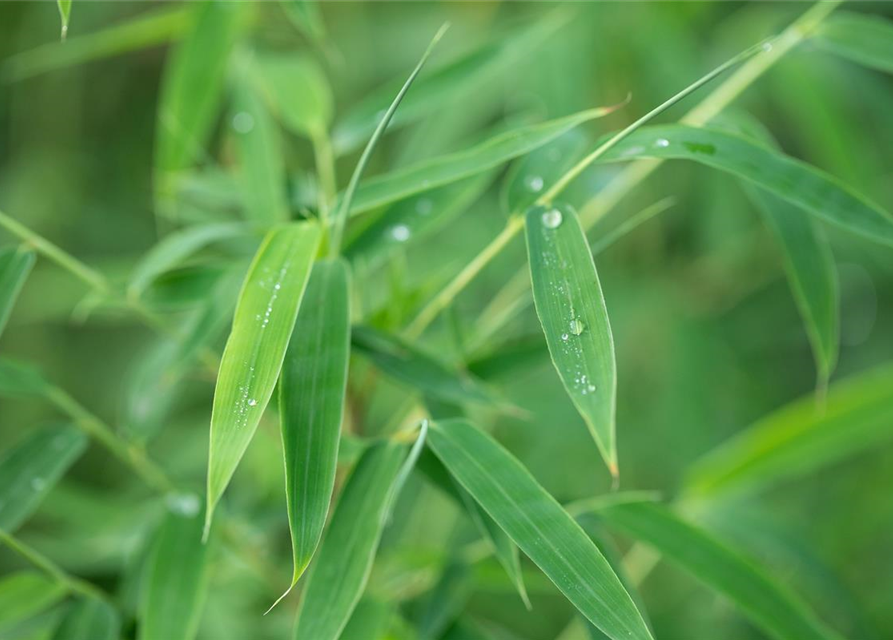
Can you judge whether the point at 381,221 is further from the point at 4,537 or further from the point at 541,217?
the point at 4,537

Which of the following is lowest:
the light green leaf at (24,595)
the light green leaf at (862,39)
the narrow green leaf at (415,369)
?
the light green leaf at (24,595)

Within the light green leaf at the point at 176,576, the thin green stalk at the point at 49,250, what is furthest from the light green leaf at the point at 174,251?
the light green leaf at the point at 176,576

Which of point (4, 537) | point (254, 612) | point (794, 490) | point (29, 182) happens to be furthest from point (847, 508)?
point (29, 182)

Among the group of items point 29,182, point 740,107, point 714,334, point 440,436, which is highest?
point 29,182

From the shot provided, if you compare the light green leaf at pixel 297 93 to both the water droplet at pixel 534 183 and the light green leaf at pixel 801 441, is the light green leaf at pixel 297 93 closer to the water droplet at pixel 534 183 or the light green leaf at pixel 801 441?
the water droplet at pixel 534 183

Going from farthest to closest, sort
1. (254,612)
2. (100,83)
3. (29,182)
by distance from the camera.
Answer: (100,83) → (29,182) → (254,612)

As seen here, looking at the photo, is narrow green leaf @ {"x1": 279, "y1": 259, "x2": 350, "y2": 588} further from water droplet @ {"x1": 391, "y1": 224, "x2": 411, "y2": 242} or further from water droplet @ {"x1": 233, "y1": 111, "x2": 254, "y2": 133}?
water droplet @ {"x1": 233, "y1": 111, "x2": 254, "y2": 133}
